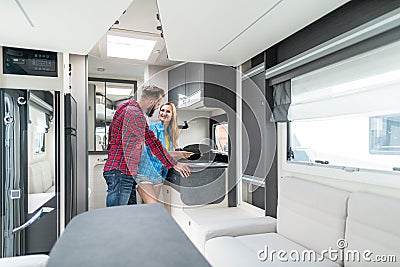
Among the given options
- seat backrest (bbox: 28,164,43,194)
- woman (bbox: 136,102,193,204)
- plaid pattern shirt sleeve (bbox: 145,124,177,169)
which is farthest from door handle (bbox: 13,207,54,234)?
plaid pattern shirt sleeve (bbox: 145,124,177,169)

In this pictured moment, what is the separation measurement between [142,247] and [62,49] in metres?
2.25

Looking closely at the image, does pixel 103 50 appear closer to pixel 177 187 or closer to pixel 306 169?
pixel 177 187

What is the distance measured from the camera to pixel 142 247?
544 millimetres

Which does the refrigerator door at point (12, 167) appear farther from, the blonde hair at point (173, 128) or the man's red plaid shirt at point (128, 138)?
the blonde hair at point (173, 128)

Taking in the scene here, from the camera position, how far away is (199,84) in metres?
2.93

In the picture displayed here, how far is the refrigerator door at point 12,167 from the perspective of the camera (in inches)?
83.4

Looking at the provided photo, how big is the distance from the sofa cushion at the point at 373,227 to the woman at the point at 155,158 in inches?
65.1

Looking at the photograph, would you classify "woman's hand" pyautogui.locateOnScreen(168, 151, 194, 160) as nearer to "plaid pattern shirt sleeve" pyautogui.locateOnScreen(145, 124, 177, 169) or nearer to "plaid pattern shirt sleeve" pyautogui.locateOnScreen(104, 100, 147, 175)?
"plaid pattern shirt sleeve" pyautogui.locateOnScreen(145, 124, 177, 169)

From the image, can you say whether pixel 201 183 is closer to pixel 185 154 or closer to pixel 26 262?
pixel 185 154

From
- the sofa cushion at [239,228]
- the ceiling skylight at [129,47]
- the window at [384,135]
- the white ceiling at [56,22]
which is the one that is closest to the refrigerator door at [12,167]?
the white ceiling at [56,22]

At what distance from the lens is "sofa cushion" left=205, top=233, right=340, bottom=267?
1.47 metres

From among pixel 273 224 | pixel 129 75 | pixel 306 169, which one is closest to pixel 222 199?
pixel 273 224

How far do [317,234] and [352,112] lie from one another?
0.78m

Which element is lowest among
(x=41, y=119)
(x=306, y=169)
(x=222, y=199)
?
(x=222, y=199)
